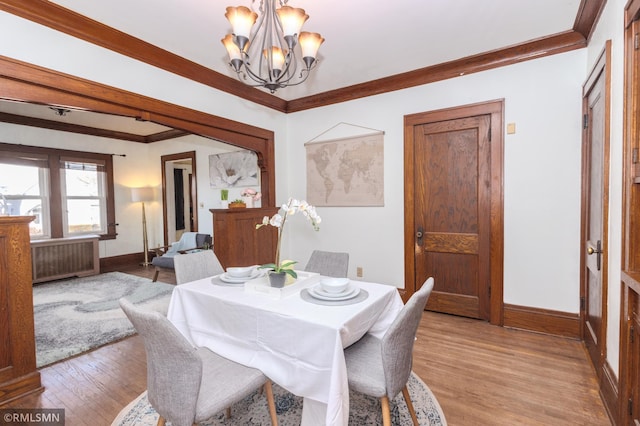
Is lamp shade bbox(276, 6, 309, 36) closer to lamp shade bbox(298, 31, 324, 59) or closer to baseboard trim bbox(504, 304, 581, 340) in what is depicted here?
lamp shade bbox(298, 31, 324, 59)

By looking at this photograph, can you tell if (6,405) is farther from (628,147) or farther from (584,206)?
(584,206)

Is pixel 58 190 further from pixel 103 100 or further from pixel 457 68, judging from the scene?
pixel 457 68

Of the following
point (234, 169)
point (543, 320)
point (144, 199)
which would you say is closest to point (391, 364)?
point (543, 320)

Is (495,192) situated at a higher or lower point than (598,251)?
higher

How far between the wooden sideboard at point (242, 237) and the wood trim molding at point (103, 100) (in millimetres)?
845

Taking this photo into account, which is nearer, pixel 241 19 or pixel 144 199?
pixel 241 19

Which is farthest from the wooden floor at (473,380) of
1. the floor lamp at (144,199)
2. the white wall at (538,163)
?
the floor lamp at (144,199)

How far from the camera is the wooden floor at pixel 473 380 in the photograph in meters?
1.88

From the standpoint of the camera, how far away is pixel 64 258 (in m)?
5.22

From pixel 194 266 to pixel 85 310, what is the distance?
219 centimetres

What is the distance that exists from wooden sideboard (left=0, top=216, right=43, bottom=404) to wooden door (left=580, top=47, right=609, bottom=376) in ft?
12.5

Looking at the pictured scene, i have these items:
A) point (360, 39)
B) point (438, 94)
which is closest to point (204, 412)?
point (360, 39)

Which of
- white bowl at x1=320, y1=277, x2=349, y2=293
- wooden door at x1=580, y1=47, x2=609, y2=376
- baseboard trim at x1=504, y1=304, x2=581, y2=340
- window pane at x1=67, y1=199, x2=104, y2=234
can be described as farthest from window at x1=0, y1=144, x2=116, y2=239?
wooden door at x1=580, y1=47, x2=609, y2=376

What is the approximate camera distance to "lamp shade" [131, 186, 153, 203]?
6164 millimetres
